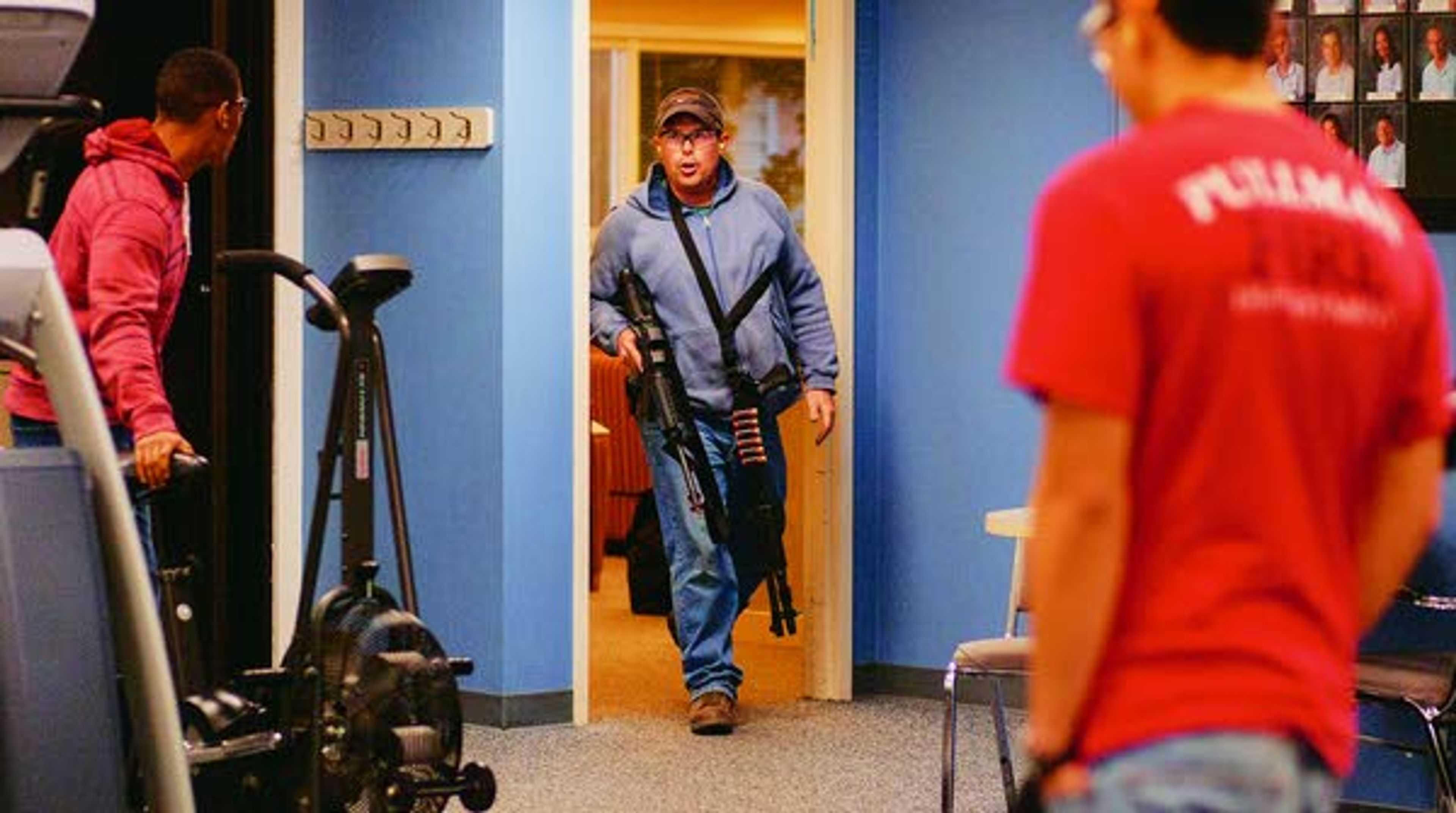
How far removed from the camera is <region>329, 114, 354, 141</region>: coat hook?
6.29 metres

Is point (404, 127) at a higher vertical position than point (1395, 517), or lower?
higher

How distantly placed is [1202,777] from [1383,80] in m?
3.51

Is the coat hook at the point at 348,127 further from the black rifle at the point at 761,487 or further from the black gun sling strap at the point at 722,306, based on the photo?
the black rifle at the point at 761,487

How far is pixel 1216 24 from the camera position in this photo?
6.59 ft

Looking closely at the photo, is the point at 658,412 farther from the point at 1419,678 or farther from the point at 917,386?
the point at 1419,678

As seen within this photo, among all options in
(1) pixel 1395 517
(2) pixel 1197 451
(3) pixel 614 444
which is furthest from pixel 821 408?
(2) pixel 1197 451

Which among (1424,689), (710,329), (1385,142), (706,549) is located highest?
(1385,142)

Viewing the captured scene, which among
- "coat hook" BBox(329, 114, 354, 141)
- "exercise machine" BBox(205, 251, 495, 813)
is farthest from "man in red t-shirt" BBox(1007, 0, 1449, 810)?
"coat hook" BBox(329, 114, 354, 141)

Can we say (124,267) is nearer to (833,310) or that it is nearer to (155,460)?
(155,460)

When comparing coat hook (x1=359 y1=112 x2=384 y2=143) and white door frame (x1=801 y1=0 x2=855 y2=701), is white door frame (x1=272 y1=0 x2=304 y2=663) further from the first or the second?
white door frame (x1=801 y1=0 x2=855 y2=701)

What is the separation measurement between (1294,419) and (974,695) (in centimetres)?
465

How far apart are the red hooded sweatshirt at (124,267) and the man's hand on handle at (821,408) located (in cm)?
196

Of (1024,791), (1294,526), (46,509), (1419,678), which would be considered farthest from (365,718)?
(1294,526)

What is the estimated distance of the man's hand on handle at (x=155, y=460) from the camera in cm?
423
